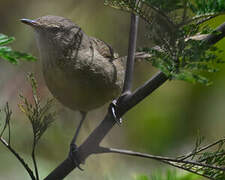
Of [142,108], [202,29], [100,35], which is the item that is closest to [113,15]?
[100,35]

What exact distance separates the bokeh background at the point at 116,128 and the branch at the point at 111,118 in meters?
1.19

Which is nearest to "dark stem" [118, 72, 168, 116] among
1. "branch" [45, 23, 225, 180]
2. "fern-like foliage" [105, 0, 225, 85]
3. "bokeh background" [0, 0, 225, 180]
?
"branch" [45, 23, 225, 180]

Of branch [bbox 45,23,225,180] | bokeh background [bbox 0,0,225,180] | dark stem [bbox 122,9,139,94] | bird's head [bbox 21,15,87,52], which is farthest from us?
bokeh background [bbox 0,0,225,180]

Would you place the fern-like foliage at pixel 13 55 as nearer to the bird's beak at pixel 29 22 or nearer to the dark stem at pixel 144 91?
the dark stem at pixel 144 91

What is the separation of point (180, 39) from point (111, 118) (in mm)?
1095

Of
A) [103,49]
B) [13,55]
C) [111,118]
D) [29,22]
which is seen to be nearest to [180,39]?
[13,55]

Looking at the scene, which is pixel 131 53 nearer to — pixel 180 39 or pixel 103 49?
pixel 180 39

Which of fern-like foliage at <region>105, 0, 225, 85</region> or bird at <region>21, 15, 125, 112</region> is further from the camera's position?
bird at <region>21, 15, 125, 112</region>

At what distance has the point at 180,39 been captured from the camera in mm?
1339

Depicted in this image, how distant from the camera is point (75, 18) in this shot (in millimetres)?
4156

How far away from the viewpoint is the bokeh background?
3.62 meters

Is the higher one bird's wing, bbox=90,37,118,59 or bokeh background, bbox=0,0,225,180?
bird's wing, bbox=90,37,118,59

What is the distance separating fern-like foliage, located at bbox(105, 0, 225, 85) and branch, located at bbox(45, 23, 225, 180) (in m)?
0.34

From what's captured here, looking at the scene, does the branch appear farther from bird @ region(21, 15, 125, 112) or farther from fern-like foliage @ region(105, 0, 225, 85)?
bird @ region(21, 15, 125, 112)
